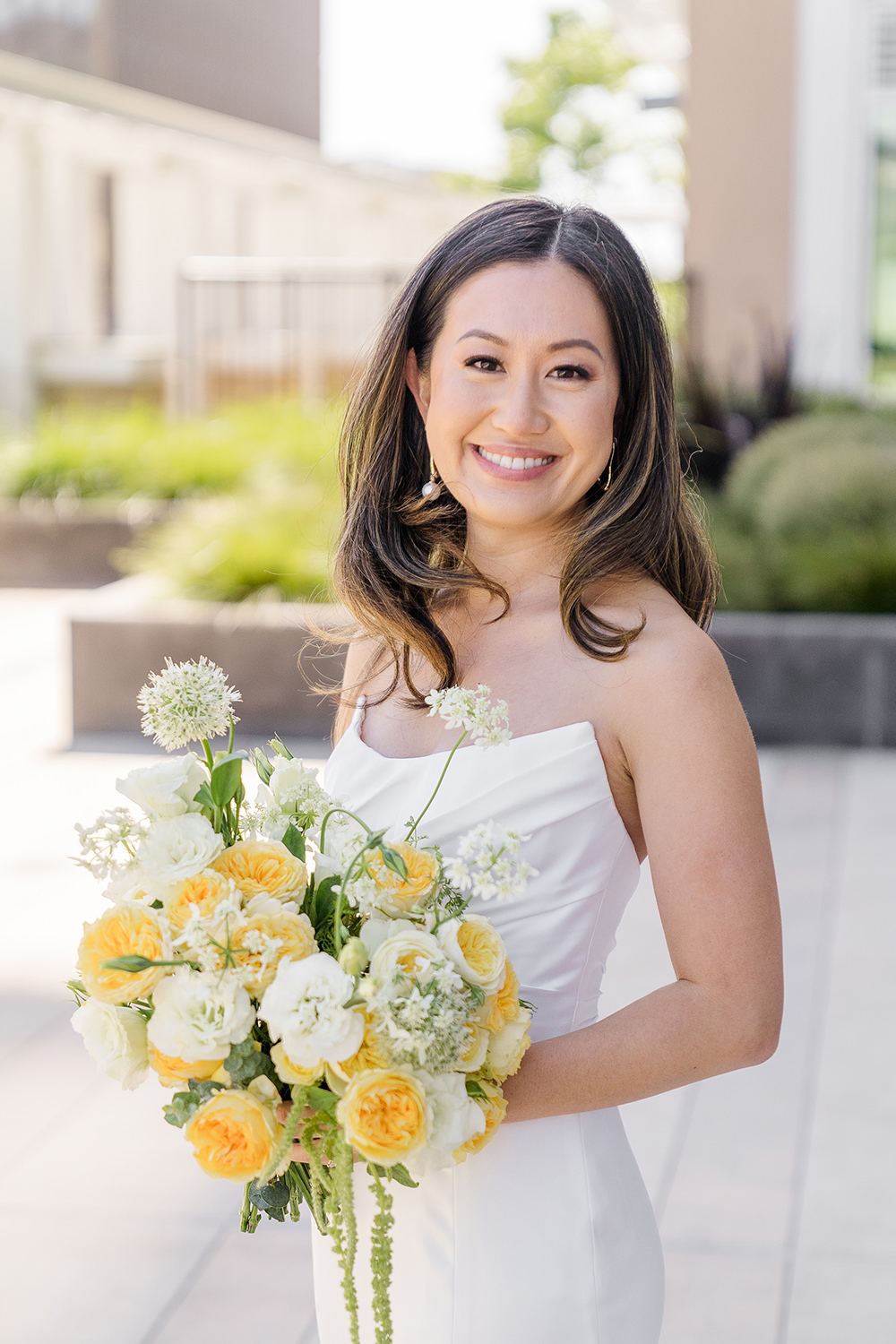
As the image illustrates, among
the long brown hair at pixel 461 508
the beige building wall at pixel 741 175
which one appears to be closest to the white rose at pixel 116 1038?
the long brown hair at pixel 461 508

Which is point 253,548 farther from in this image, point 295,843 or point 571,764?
point 295,843

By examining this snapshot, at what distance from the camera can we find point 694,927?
4.73 feet

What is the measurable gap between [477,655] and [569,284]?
0.43 metres

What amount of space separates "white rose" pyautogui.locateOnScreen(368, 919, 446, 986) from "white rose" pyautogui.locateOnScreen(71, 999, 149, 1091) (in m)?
0.25

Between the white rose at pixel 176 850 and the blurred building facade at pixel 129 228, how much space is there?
13421 mm

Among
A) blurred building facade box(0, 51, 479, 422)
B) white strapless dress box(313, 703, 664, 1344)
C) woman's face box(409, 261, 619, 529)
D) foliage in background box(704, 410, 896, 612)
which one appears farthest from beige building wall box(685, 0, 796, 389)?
white strapless dress box(313, 703, 664, 1344)

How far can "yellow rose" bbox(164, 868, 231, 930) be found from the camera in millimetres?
1275

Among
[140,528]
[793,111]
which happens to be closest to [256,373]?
[140,528]

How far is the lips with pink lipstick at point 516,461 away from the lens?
63.7 inches

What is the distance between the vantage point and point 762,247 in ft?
37.3

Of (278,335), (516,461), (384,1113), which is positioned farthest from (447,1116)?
(278,335)

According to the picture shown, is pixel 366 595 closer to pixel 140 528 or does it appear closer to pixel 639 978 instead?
pixel 639 978

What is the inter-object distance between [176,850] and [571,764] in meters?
0.42

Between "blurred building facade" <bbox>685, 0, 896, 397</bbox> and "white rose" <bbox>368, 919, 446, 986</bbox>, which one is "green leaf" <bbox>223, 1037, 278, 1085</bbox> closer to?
"white rose" <bbox>368, 919, 446, 986</bbox>
